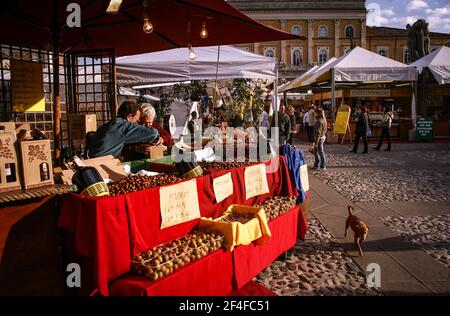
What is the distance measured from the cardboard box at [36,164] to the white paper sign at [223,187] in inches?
55.7

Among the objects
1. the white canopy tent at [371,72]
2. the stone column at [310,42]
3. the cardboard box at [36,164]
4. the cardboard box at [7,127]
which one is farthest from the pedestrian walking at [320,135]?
the stone column at [310,42]

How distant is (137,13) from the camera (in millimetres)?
4820

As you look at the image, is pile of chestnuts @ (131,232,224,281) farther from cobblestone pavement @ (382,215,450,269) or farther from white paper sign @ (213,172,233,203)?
cobblestone pavement @ (382,215,450,269)

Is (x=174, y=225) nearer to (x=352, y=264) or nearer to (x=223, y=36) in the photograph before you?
(x=352, y=264)

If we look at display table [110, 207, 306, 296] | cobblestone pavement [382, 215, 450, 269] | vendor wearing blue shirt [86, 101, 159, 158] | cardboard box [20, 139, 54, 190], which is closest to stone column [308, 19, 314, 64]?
cobblestone pavement [382, 215, 450, 269]

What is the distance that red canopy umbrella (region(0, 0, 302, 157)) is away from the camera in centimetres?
403

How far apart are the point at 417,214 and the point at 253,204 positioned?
3.31 m

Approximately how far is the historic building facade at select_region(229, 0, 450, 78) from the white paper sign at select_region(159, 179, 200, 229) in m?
54.4

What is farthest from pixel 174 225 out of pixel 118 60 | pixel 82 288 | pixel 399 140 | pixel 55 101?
pixel 399 140

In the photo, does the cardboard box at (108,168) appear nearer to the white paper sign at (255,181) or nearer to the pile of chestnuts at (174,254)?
the pile of chestnuts at (174,254)

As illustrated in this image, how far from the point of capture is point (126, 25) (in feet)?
17.2

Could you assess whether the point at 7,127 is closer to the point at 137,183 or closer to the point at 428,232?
the point at 137,183

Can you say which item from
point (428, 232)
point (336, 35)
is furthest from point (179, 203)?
point (336, 35)

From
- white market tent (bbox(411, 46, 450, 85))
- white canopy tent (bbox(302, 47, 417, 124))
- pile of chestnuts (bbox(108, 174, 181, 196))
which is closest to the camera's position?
pile of chestnuts (bbox(108, 174, 181, 196))
